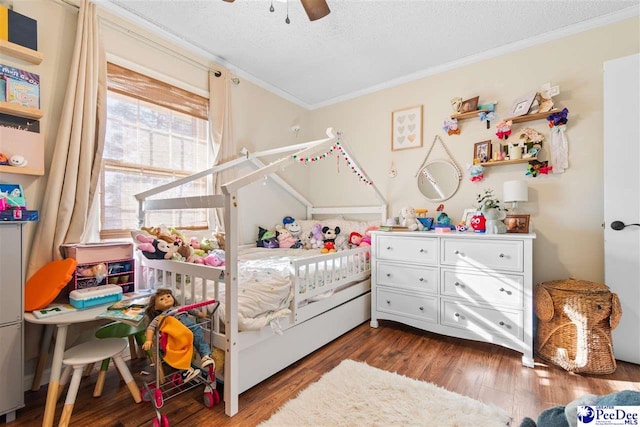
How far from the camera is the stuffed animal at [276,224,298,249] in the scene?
11.2 ft

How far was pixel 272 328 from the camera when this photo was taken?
1.84 meters

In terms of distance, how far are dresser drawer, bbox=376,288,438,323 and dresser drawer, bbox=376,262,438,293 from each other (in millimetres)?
75

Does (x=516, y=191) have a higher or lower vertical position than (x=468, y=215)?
higher

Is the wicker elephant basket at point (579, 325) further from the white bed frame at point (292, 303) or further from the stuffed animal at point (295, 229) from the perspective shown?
the stuffed animal at point (295, 229)

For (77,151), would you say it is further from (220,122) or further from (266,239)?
(266,239)

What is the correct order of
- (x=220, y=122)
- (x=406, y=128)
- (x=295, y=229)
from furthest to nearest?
(x=295, y=229) → (x=406, y=128) → (x=220, y=122)

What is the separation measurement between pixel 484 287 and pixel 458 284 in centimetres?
19

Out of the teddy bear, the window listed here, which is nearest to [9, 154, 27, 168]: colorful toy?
the window

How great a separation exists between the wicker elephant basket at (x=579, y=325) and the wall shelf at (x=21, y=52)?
12.6ft

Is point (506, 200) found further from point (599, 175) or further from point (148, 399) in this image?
point (148, 399)

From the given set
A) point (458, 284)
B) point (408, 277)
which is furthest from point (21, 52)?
point (458, 284)

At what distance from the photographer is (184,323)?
1.59 metres

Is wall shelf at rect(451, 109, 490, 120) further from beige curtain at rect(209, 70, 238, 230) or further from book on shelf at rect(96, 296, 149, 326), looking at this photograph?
book on shelf at rect(96, 296, 149, 326)

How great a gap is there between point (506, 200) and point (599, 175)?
27.7 inches
